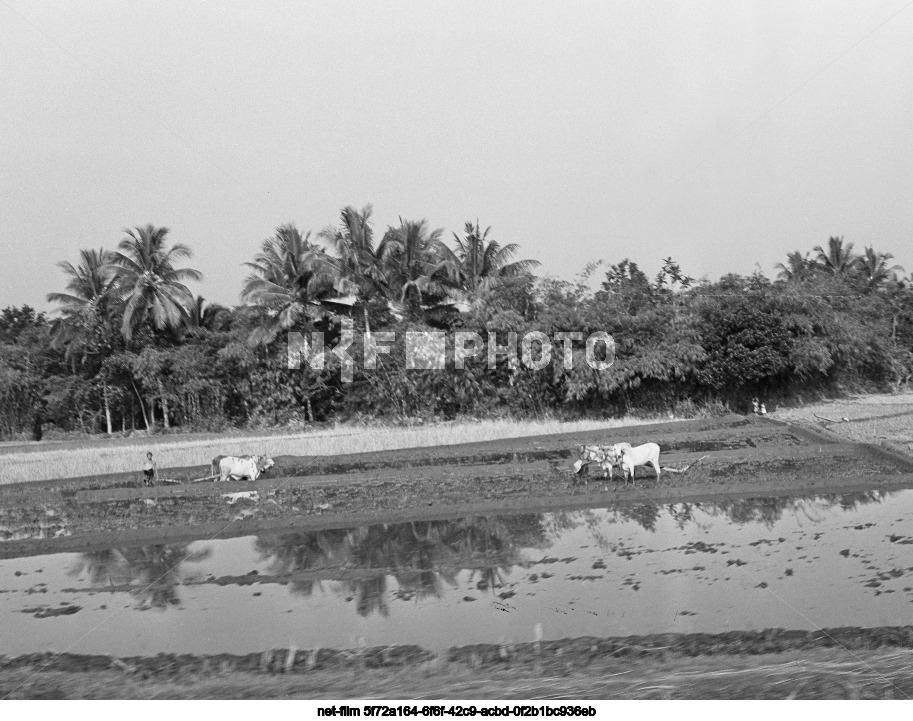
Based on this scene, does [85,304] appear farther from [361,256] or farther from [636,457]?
[636,457]

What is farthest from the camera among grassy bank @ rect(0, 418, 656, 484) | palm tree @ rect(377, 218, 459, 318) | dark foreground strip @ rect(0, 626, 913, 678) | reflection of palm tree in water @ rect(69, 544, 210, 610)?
palm tree @ rect(377, 218, 459, 318)

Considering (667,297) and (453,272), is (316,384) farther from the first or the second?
(667,297)

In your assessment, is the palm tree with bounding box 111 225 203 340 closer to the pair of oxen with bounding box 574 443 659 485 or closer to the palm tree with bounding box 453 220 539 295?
the palm tree with bounding box 453 220 539 295

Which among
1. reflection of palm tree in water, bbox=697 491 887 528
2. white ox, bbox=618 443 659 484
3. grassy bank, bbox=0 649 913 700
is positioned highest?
white ox, bbox=618 443 659 484

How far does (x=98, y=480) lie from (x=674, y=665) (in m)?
12.0

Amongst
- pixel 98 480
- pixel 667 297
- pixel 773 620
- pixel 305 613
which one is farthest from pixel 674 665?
pixel 667 297

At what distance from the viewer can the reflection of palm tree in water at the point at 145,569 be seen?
23.1ft

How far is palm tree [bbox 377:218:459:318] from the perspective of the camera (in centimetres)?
2952

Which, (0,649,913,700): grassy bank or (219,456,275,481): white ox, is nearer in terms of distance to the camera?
(0,649,913,700): grassy bank

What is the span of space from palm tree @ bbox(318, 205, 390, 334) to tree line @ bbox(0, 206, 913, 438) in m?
0.06

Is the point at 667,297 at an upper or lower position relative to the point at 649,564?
upper

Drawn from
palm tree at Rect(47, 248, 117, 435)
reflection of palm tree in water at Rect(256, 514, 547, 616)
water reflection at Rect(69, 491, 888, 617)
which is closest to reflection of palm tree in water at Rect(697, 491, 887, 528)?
water reflection at Rect(69, 491, 888, 617)

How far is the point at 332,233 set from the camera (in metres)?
30.9

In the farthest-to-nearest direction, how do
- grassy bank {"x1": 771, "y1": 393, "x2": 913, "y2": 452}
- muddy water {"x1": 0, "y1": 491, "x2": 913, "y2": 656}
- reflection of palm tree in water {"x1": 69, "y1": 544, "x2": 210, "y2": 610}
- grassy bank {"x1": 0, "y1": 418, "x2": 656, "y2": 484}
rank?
1. grassy bank {"x1": 0, "y1": 418, "x2": 656, "y2": 484}
2. grassy bank {"x1": 771, "y1": 393, "x2": 913, "y2": 452}
3. reflection of palm tree in water {"x1": 69, "y1": 544, "x2": 210, "y2": 610}
4. muddy water {"x1": 0, "y1": 491, "x2": 913, "y2": 656}
